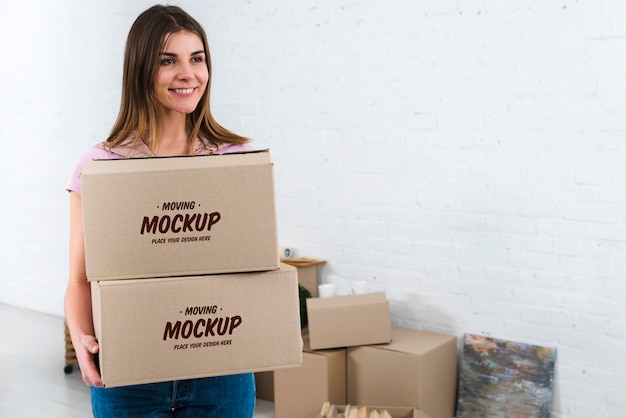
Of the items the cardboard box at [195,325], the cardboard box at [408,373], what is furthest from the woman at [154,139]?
the cardboard box at [408,373]

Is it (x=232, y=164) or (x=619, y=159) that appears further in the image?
(x=619, y=159)

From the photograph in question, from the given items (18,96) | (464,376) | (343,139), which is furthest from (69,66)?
(464,376)

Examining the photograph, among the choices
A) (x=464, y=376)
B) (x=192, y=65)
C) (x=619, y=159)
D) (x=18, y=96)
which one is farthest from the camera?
(x=18, y=96)

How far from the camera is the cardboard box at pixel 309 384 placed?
320cm

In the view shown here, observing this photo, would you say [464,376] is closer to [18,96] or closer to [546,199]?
[546,199]

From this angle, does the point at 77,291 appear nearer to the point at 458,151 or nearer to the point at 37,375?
the point at 458,151

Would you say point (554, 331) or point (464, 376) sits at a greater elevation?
point (554, 331)

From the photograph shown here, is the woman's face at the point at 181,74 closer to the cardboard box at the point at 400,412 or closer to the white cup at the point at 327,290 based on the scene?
the cardboard box at the point at 400,412

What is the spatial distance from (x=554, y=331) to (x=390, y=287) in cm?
75

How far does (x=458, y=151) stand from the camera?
10.8 feet

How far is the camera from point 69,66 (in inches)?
190

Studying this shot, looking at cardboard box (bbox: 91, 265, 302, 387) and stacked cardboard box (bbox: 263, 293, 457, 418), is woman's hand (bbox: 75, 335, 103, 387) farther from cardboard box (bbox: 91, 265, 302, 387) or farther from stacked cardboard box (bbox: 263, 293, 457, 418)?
stacked cardboard box (bbox: 263, 293, 457, 418)

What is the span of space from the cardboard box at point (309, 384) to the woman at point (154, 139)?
1664 mm

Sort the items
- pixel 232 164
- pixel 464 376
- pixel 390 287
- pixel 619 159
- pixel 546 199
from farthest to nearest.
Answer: pixel 390 287, pixel 464 376, pixel 546 199, pixel 619 159, pixel 232 164
